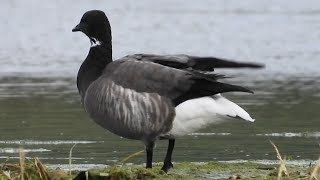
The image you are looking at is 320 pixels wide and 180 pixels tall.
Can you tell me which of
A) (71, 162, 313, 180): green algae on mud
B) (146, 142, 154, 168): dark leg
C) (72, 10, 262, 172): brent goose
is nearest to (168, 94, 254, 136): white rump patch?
(72, 10, 262, 172): brent goose

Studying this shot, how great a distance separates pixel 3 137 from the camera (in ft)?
38.9

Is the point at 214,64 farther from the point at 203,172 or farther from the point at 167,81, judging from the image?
the point at 203,172

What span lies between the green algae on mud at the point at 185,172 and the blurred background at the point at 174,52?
2.67ft

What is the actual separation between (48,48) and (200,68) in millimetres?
16030

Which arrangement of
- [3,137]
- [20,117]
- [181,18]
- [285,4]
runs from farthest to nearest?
[285,4] → [181,18] → [20,117] → [3,137]

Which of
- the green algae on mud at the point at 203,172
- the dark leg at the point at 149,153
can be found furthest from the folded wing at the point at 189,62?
the green algae on mud at the point at 203,172

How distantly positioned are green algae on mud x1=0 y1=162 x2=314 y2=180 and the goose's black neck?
984 millimetres

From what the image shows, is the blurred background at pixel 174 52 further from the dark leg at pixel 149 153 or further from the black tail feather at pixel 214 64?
the black tail feather at pixel 214 64

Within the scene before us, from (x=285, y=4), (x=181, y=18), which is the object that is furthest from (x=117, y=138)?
(x=285, y=4)

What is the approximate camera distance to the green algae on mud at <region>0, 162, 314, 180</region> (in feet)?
25.4

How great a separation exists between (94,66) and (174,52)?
13957 millimetres

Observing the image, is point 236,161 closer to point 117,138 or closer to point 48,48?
point 117,138

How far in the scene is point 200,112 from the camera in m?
8.88

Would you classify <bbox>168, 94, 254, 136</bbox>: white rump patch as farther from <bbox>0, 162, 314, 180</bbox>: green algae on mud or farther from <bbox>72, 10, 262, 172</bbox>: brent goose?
<bbox>0, 162, 314, 180</bbox>: green algae on mud
